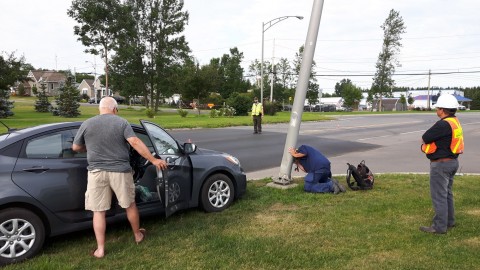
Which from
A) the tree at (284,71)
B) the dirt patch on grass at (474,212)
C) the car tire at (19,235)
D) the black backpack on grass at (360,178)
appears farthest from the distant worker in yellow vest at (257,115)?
the tree at (284,71)

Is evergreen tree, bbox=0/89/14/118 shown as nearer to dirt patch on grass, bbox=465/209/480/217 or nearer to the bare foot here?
the bare foot

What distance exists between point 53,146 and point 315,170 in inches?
165

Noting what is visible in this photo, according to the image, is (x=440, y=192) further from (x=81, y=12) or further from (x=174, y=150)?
(x=81, y=12)

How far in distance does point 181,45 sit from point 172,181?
44.7m

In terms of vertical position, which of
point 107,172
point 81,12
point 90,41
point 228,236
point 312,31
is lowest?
point 228,236

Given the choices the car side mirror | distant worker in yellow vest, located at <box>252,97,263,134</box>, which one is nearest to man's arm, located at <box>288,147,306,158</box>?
the car side mirror

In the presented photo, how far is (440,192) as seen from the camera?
15.7ft

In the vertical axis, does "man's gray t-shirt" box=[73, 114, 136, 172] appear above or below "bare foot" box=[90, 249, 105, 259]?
above

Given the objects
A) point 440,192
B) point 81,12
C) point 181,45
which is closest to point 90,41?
point 81,12

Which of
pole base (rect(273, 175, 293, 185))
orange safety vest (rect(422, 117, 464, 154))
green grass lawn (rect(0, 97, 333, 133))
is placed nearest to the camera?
orange safety vest (rect(422, 117, 464, 154))

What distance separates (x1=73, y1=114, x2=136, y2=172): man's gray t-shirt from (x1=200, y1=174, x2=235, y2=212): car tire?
177cm

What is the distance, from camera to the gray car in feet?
13.0

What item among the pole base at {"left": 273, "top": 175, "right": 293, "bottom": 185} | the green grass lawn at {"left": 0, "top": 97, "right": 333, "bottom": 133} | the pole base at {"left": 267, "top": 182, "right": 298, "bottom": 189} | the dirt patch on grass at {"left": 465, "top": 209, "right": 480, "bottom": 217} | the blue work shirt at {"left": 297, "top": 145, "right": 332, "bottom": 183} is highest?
the blue work shirt at {"left": 297, "top": 145, "right": 332, "bottom": 183}

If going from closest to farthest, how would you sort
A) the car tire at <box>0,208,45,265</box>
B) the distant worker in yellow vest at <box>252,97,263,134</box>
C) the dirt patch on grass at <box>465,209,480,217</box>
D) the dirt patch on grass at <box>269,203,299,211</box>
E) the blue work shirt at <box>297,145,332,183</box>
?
1. the car tire at <box>0,208,45,265</box>
2. the dirt patch on grass at <box>465,209,480,217</box>
3. the dirt patch on grass at <box>269,203,299,211</box>
4. the blue work shirt at <box>297,145,332,183</box>
5. the distant worker in yellow vest at <box>252,97,263,134</box>
